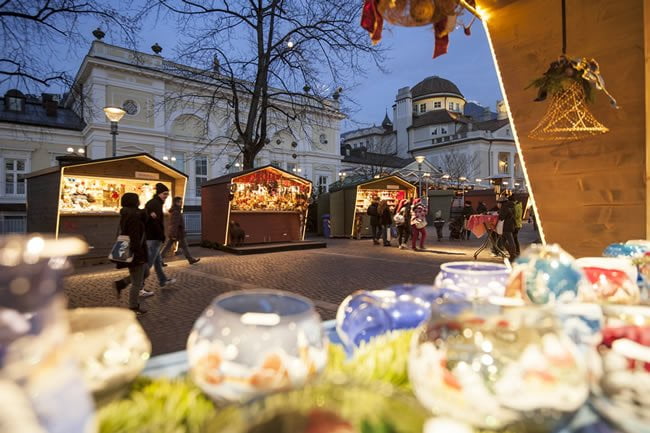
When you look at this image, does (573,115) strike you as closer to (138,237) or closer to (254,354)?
(254,354)

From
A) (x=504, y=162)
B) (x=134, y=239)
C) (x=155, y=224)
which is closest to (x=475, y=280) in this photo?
(x=134, y=239)

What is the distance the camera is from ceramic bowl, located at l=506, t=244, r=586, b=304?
48.0 inches

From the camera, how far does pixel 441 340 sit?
0.83 metres

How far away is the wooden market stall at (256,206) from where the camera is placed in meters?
13.7

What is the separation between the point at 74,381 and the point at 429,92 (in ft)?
245

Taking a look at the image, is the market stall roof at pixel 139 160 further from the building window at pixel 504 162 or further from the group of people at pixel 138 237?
the building window at pixel 504 162

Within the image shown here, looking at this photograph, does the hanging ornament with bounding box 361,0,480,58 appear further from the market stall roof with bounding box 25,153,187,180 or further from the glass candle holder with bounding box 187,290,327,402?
the market stall roof with bounding box 25,153,187,180

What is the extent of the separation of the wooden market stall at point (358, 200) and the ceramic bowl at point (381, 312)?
16824mm

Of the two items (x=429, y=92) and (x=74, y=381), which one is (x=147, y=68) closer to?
(x=74, y=381)

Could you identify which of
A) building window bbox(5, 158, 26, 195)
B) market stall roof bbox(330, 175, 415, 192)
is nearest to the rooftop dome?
market stall roof bbox(330, 175, 415, 192)

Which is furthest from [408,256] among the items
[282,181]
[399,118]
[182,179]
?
[399,118]

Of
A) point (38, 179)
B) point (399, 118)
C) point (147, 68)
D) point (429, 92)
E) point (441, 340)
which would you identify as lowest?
point (441, 340)

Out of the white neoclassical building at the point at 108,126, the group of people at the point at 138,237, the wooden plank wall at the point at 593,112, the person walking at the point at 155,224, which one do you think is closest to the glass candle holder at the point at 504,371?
the wooden plank wall at the point at 593,112

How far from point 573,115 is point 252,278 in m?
6.58
